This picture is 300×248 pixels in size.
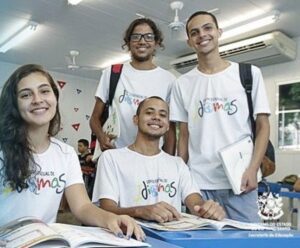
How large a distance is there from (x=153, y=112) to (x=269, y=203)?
69cm

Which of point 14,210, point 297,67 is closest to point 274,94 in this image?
point 297,67

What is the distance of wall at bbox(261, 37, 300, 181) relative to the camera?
548 centimetres

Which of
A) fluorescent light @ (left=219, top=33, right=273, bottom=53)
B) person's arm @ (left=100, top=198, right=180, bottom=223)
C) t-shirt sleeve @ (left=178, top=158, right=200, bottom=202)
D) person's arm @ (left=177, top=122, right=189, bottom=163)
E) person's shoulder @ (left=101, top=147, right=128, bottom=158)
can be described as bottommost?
person's arm @ (left=100, top=198, right=180, bottom=223)

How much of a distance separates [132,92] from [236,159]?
0.67 meters

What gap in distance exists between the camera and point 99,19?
17.1ft

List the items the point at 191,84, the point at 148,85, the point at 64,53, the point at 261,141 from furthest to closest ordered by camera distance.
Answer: the point at 64,53, the point at 148,85, the point at 191,84, the point at 261,141

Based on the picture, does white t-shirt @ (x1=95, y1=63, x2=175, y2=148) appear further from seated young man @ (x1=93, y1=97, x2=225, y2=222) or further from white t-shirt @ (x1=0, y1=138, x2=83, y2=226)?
white t-shirt @ (x1=0, y1=138, x2=83, y2=226)

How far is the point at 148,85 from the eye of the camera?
2000mm

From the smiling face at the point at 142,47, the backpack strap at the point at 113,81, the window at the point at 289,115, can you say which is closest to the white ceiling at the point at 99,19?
the window at the point at 289,115

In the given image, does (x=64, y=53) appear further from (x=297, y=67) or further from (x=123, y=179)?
(x=123, y=179)

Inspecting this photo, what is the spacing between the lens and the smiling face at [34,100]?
1.34m

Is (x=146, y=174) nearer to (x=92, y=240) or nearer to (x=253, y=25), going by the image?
(x=92, y=240)

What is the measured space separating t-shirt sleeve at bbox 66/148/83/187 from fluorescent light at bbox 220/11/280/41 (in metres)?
4.09

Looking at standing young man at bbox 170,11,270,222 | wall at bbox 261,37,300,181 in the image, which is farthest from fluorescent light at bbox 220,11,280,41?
standing young man at bbox 170,11,270,222
